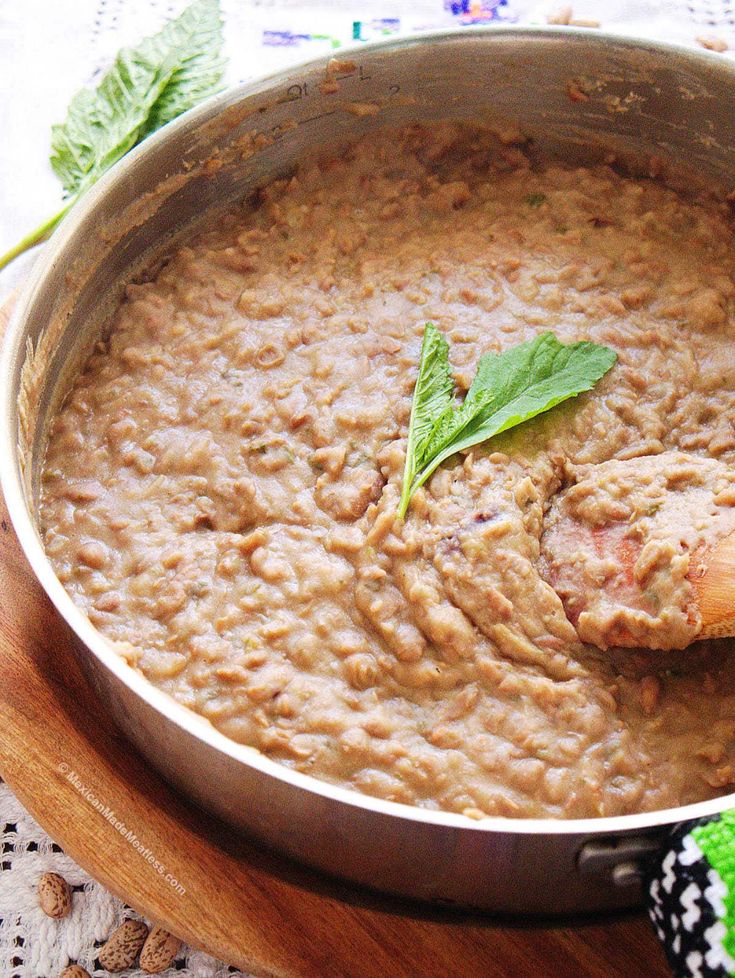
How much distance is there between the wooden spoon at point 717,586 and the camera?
173 cm

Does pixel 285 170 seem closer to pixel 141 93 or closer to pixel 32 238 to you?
pixel 141 93

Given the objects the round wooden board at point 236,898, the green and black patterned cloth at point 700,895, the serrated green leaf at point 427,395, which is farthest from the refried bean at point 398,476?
the green and black patterned cloth at point 700,895

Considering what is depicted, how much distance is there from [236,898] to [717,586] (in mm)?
928

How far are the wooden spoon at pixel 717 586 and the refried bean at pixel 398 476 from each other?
58mm

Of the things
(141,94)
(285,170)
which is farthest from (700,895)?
(141,94)

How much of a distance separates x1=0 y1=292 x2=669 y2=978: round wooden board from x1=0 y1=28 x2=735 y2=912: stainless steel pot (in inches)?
2.1

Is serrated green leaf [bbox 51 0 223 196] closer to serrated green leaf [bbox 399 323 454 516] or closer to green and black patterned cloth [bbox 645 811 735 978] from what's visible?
serrated green leaf [bbox 399 323 454 516]

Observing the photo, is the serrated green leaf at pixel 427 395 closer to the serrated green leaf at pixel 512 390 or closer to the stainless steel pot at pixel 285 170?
the serrated green leaf at pixel 512 390

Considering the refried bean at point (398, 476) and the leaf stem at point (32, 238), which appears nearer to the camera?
the refried bean at point (398, 476)

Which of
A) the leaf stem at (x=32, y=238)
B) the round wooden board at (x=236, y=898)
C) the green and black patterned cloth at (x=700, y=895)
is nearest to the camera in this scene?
the green and black patterned cloth at (x=700, y=895)

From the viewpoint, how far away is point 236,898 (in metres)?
1.70

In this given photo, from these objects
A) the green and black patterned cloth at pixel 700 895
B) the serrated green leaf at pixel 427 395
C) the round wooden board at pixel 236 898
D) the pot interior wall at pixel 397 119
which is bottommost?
the round wooden board at pixel 236 898

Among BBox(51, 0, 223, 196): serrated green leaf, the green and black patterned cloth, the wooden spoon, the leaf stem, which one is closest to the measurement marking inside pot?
BBox(51, 0, 223, 196): serrated green leaf

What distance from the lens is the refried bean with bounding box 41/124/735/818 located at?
5.74ft
